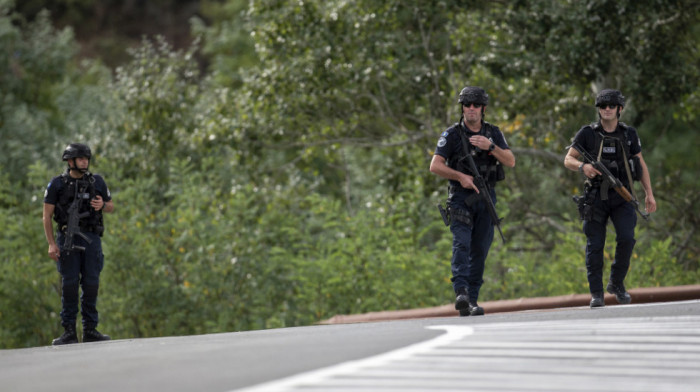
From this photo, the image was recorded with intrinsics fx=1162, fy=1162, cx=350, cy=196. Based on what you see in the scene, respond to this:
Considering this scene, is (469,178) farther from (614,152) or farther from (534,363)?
(534,363)

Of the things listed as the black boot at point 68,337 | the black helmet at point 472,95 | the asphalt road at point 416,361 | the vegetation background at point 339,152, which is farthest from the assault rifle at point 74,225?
the vegetation background at point 339,152

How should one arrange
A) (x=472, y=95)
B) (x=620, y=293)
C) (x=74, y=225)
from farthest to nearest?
(x=74, y=225), (x=620, y=293), (x=472, y=95)

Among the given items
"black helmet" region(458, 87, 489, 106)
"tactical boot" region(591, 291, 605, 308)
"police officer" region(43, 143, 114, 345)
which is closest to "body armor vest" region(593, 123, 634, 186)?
"tactical boot" region(591, 291, 605, 308)

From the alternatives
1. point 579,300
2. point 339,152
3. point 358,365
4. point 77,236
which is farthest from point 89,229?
point 339,152

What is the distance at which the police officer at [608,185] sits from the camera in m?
9.92

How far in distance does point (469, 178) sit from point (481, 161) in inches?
11.3

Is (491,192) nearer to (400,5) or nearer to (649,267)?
(649,267)

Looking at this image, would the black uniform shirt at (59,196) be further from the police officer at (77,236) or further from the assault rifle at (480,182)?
the assault rifle at (480,182)

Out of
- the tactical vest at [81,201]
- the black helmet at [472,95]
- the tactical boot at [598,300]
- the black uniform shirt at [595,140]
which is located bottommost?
the tactical boot at [598,300]

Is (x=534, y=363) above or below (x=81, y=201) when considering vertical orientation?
below

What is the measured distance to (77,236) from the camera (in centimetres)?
1084

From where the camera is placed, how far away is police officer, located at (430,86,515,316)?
9.78m

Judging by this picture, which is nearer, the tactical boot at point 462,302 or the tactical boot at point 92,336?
the tactical boot at point 462,302

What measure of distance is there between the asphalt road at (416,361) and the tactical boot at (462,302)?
1327mm
